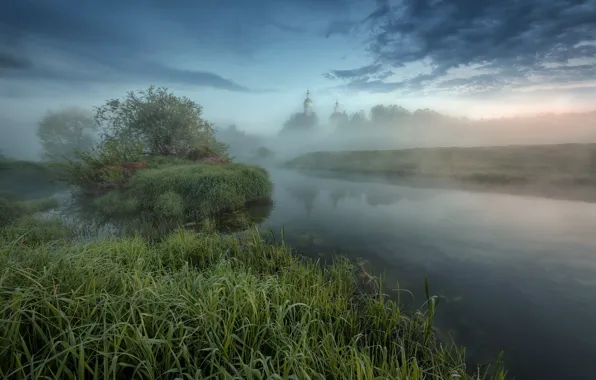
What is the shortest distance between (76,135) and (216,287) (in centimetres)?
4124

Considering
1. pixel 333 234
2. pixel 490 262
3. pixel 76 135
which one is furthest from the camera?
pixel 76 135

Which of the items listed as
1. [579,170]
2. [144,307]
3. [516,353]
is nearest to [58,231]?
[144,307]

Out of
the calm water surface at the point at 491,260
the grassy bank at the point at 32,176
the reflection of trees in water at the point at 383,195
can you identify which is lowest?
the calm water surface at the point at 491,260

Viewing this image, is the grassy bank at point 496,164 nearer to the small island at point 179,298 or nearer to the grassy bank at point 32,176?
the small island at point 179,298

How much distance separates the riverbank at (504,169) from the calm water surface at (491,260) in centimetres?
566

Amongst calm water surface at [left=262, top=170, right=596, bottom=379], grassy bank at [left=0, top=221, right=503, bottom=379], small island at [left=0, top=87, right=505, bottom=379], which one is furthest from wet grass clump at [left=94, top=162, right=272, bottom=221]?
grassy bank at [left=0, top=221, right=503, bottom=379]

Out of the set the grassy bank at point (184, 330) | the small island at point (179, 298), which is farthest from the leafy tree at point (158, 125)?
the grassy bank at point (184, 330)

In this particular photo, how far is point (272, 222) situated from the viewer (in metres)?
11.0

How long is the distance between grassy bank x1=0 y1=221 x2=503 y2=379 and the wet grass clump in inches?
256

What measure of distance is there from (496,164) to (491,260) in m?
24.2

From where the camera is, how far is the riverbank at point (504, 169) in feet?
60.6

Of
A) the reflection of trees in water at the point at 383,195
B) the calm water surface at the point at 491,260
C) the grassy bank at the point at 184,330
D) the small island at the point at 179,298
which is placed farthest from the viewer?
the reflection of trees in water at the point at 383,195

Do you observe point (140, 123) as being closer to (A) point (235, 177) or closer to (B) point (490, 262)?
(A) point (235, 177)

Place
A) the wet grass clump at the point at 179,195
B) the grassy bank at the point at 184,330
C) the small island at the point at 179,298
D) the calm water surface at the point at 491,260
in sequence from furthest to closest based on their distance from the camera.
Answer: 1. the wet grass clump at the point at 179,195
2. the calm water surface at the point at 491,260
3. the small island at the point at 179,298
4. the grassy bank at the point at 184,330
